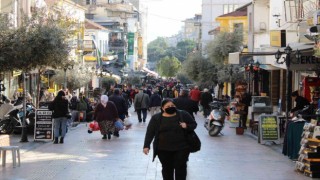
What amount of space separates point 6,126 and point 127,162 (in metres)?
8.60

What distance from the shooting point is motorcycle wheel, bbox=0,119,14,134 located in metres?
23.3

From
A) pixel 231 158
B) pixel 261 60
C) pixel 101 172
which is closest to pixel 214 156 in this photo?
pixel 231 158

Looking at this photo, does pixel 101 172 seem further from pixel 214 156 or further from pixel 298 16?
pixel 298 16

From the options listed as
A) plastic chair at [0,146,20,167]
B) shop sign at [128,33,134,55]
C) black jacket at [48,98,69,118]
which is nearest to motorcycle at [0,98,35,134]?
black jacket at [48,98,69,118]

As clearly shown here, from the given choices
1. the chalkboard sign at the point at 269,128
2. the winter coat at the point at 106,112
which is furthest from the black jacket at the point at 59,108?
the chalkboard sign at the point at 269,128

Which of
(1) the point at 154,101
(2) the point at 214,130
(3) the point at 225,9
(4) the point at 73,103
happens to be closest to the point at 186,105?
(2) the point at 214,130

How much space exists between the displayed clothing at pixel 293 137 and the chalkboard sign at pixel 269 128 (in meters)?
3.81

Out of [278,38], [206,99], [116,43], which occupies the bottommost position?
[206,99]

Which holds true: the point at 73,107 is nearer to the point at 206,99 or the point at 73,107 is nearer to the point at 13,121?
the point at 206,99

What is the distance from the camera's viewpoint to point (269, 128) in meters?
21.4

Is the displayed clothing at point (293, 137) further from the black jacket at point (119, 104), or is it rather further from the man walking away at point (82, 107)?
the man walking away at point (82, 107)

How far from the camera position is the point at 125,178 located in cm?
1350

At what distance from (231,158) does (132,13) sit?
334 ft

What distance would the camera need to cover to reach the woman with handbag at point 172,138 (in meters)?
10.6
